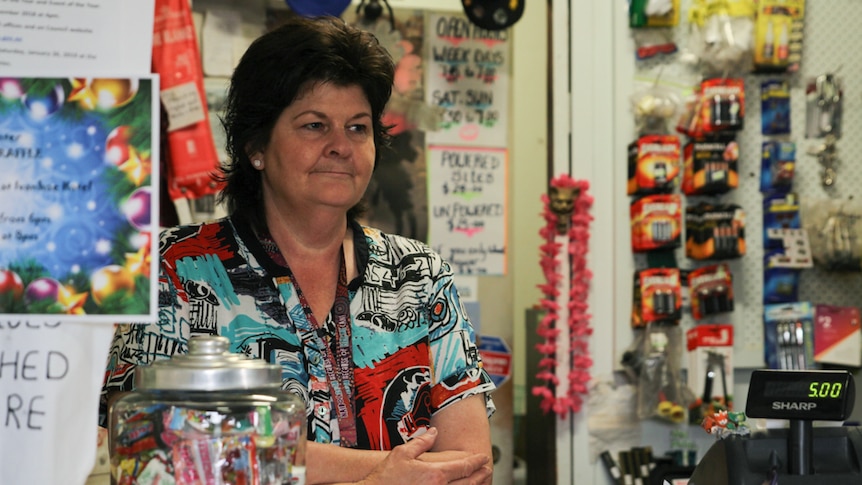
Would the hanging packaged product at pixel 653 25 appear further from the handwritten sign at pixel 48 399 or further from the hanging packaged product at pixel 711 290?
the handwritten sign at pixel 48 399

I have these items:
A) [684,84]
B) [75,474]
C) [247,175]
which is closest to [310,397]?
[247,175]

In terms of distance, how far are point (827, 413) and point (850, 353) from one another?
7.71ft

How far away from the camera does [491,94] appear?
400 centimetres

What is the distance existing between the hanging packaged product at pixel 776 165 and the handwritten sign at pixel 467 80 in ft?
3.30

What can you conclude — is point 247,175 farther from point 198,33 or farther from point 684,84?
point 684,84

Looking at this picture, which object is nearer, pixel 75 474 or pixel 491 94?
pixel 75 474

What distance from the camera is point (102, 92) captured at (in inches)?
49.4

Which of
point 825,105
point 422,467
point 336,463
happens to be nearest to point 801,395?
point 422,467

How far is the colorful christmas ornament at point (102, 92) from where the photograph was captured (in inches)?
49.2

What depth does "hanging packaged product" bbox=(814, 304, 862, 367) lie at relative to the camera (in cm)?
387

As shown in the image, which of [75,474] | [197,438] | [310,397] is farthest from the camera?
[310,397]

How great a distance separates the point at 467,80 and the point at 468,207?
0.50 meters

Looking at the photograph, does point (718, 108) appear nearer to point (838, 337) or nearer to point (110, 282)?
point (838, 337)

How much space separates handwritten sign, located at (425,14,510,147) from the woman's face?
1.62 meters
